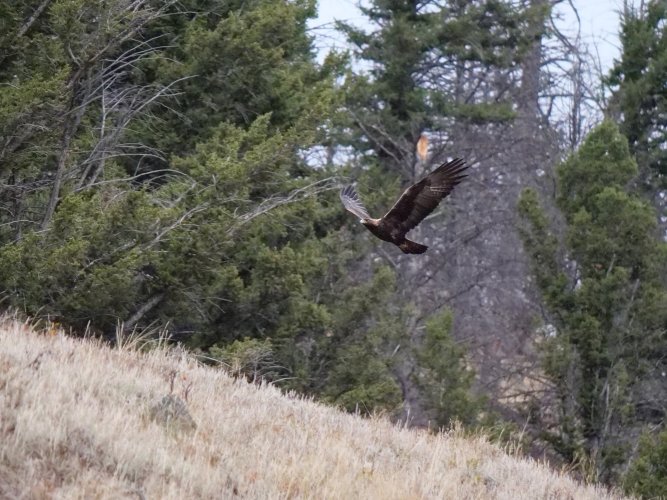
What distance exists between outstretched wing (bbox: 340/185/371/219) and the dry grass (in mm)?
1789

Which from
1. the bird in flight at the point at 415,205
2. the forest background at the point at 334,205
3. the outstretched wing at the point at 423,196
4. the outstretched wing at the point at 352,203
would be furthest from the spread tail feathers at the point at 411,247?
the forest background at the point at 334,205

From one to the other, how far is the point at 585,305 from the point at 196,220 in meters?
7.64

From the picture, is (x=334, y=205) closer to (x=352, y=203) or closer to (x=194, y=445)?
(x=352, y=203)

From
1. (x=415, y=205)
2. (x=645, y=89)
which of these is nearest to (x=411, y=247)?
(x=415, y=205)

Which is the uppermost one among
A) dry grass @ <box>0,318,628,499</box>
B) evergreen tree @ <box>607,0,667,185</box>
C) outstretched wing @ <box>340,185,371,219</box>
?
evergreen tree @ <box>607,0,667,185</box>

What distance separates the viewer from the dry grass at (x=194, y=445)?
19.7 feet

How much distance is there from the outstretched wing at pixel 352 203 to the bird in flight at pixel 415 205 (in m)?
0.15

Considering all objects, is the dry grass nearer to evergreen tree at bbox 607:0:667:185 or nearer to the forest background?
the forest background

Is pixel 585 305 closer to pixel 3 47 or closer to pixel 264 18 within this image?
pixel 264 18

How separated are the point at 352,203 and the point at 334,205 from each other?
9.31 metres

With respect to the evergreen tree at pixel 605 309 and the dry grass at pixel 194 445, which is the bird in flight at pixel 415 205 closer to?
the dry grass at pixel 194 445

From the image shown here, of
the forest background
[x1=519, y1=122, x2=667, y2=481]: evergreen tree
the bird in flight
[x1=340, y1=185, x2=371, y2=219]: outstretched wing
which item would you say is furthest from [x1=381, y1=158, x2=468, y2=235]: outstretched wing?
[x1=519, y1=122, x2=667, y2=481]: evergreen tree

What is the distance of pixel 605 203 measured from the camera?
18.9m

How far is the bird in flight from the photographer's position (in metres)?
9.64
